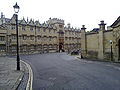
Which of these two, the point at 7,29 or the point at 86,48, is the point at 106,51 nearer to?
the point at 86,48

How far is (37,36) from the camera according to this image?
55.0 metres

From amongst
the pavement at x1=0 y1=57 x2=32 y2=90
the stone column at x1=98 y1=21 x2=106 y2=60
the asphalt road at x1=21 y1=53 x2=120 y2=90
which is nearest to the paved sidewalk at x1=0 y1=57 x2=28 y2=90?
the pavement at x1=0 y1=57 x2=32 y2=90

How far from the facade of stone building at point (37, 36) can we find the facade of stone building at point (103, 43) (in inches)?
1043

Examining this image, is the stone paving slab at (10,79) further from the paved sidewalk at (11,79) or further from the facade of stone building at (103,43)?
the facade of stone building at (103,43)

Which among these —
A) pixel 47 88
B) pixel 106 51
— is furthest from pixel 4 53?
pixel 47 88

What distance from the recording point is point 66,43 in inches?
2672

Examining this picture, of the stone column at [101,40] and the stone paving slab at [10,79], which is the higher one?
the stone column at [101,40]

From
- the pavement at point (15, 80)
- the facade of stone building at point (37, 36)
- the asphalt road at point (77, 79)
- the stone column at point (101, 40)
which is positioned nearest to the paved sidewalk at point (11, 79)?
the pavement at point (15, 80)

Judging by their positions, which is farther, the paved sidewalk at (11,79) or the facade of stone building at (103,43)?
the facade of stone building at (103,43)

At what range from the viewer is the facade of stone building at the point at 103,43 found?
69.6 ft

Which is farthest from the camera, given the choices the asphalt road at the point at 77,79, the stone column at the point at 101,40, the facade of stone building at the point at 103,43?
the stone column at the point at 101,40

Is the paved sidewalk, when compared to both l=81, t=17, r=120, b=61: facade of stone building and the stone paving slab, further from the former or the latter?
l=81, t=17, r=120, b=61: facade of stone building

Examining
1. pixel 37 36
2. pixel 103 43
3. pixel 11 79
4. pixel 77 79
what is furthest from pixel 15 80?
pixel 37 36

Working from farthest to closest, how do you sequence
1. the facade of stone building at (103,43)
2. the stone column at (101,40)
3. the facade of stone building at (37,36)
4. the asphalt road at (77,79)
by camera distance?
the facade of stone building at (37,36) < the stone column at (101,40) < the facade of stone building at (103,43) < the asphalt road at (77,79)
